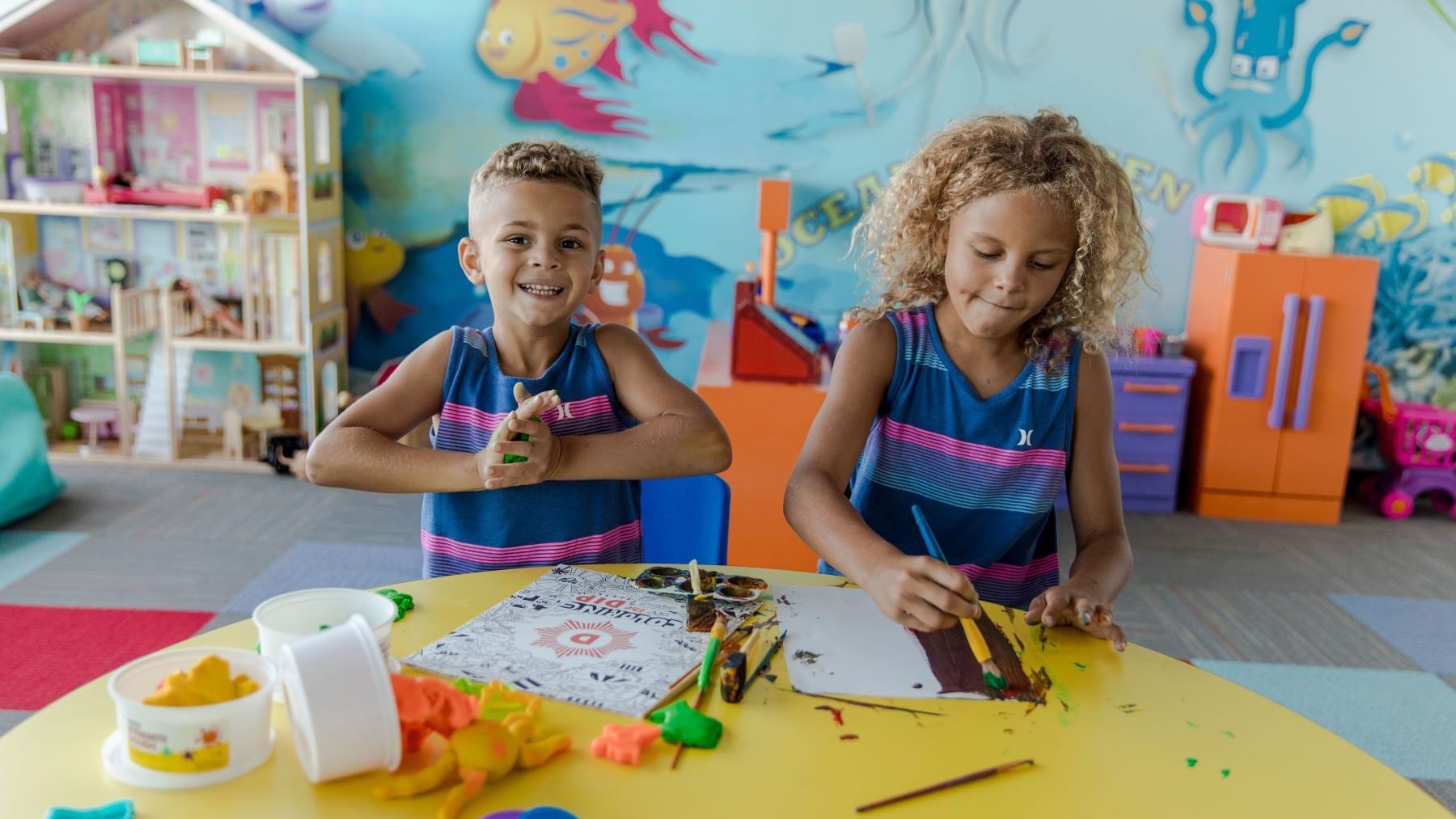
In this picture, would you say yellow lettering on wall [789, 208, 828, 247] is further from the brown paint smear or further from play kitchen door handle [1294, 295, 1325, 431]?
the brown paint smear

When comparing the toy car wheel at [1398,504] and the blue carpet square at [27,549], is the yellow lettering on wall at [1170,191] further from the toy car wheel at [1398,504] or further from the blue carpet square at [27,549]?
the blue carpet square at [27,549]

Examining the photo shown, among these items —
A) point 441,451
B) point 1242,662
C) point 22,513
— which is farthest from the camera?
point 22,513

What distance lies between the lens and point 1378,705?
2268 mm

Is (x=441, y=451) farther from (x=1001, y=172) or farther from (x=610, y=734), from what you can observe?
(x=1001, y=172)

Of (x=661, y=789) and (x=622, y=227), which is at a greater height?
Result: (x=622, y=227)

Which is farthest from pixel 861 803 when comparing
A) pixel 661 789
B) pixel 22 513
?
pixel 22 513

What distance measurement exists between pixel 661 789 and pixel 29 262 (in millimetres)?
3650

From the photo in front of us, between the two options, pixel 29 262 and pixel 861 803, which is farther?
pixel 29 262

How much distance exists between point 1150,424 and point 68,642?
2995mm

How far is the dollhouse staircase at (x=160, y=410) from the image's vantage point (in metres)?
3.52

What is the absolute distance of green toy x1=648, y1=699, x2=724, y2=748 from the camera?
2.77 ft

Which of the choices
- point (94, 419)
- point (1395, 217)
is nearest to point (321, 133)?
point (94, 419)

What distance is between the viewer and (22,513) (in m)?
2.90

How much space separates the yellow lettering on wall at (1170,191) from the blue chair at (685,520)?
2.77m
